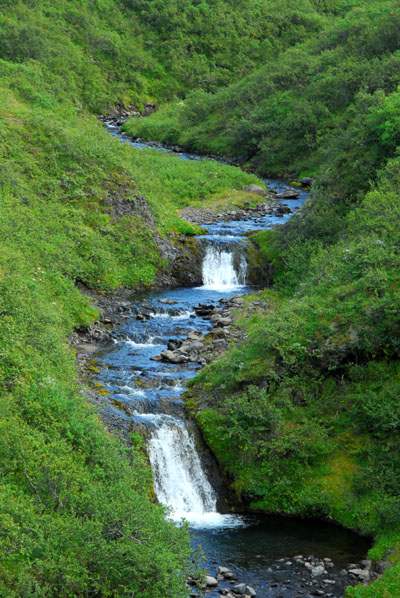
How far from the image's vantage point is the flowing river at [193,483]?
A: 14305 mm

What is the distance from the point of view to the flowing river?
46.9 ft

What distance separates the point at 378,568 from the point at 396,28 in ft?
136

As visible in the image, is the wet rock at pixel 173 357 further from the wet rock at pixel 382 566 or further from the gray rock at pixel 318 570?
the wet rock at pixel 382 566

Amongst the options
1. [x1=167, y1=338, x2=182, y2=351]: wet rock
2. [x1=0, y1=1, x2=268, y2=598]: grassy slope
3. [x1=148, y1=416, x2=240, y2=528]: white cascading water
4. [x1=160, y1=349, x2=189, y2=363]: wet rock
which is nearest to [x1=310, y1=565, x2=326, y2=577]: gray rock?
[x1=148, y1=416, x2=240, y2=528]: white cascading water

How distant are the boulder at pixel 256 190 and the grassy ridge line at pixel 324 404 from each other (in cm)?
2186

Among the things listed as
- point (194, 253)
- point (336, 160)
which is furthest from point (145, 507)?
point (336, 160)

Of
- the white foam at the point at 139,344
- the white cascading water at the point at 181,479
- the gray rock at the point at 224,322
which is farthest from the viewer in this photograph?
the gray rock at the point at 224,322

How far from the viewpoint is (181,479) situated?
1773 centimetres

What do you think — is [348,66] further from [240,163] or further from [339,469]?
[339,469]

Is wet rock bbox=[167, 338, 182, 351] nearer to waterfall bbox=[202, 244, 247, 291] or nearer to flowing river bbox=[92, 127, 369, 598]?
flowing river bbox=[92, 127, 369, 598]

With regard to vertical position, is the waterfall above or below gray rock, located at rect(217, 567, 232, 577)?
above

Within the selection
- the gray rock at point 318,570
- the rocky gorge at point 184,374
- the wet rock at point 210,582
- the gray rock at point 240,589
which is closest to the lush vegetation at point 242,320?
the rocky gorge at point 184,374

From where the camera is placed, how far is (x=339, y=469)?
17.3 m

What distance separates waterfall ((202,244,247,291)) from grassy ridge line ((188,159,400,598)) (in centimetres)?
1036
